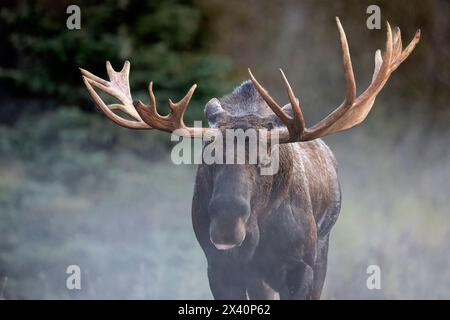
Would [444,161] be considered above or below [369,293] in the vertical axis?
above

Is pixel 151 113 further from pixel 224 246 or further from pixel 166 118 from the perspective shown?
pixel 224 246

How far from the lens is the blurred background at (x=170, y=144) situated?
34.7ft

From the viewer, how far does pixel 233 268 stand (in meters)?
5.85

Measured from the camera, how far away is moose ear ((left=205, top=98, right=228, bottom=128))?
5.77 meters

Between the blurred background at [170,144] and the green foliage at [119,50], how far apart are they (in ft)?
0.06

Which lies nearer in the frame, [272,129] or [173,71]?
[272,129]

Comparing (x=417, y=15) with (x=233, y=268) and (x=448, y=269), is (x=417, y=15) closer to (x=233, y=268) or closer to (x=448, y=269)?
(x=448, y=269)

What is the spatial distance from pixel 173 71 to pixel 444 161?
148 inches

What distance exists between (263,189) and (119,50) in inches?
271

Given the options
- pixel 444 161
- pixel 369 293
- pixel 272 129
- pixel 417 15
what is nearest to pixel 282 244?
pixel 272 129

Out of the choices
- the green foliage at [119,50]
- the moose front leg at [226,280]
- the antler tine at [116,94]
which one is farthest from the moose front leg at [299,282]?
the green foliage at [119,50]

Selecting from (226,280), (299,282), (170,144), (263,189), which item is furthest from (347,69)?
(170,144)

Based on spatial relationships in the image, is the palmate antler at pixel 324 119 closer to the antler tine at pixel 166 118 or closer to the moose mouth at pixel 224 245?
the antler tine at pixel 166 118

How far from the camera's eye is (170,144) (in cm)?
1262
